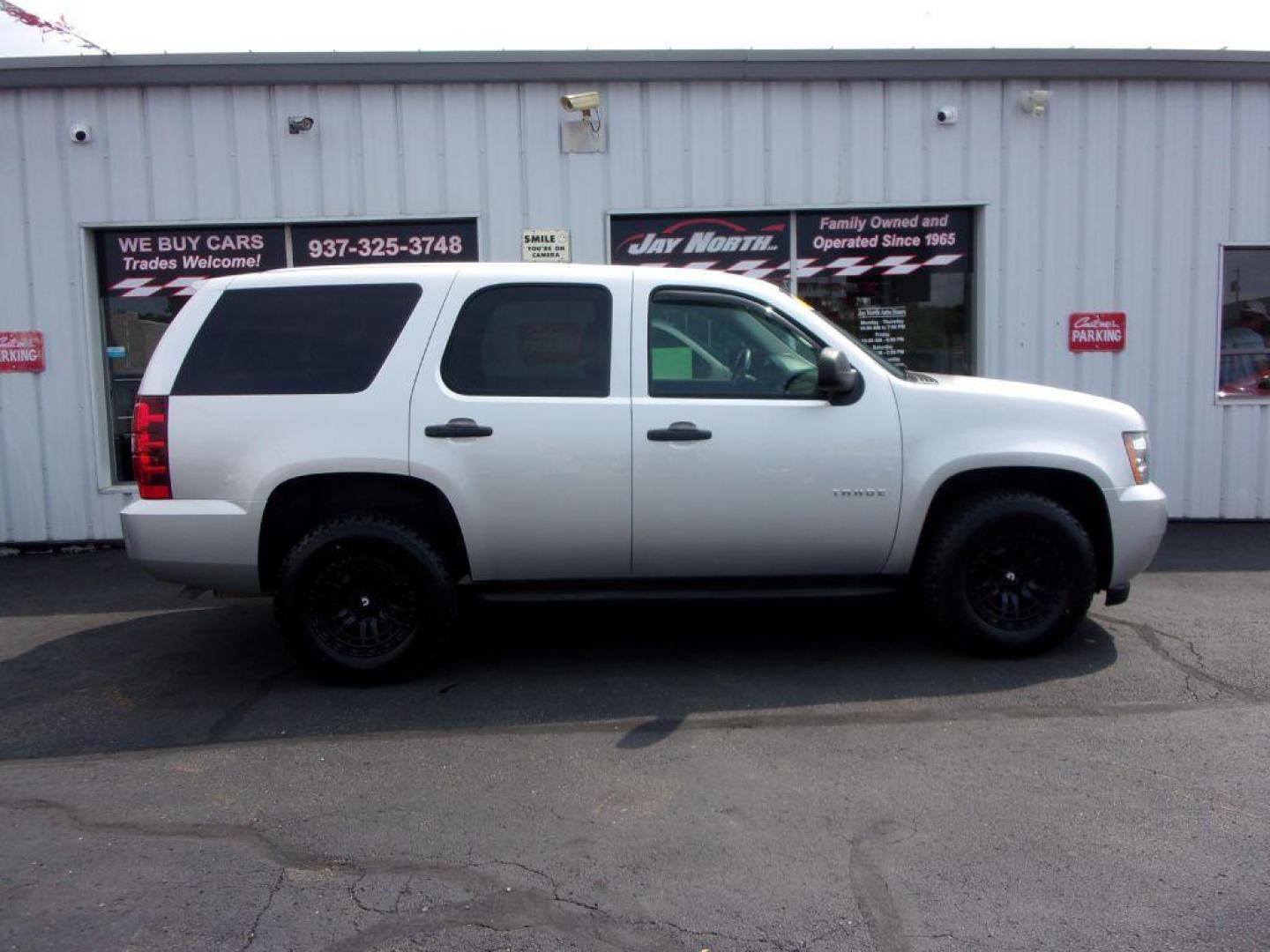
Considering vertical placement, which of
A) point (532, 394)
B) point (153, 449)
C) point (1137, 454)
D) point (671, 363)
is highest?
point (671, 363)

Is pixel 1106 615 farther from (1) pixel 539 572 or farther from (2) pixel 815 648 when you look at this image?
(1) pixel 539 572

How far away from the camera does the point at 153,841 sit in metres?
3.82

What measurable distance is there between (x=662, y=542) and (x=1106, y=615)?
9.84 ft

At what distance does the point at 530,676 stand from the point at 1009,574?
2.55 meters

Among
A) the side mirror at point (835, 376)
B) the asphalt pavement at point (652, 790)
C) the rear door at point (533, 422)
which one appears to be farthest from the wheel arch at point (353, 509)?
the side mirror at point (835, 376)

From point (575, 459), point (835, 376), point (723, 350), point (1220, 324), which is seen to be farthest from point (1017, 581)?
point (1220, 324)

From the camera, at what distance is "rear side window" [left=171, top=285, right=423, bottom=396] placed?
207 inches

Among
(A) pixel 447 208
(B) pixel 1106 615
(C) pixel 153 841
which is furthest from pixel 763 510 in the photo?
(A) pixel 447 208

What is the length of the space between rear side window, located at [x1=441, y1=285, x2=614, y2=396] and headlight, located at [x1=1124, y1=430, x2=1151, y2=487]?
2720mm

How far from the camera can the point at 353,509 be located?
17.7ft

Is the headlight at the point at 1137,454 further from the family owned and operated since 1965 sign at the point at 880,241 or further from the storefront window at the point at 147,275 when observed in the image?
the storefront window at the point at 147,275

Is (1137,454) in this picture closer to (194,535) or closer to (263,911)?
(263,911)

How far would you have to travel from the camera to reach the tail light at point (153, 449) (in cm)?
518

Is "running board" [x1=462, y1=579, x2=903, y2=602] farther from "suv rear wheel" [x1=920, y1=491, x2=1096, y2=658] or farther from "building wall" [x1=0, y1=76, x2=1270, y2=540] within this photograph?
"building wall" [x1=0, y1=76, x2=1270, y2=540]
